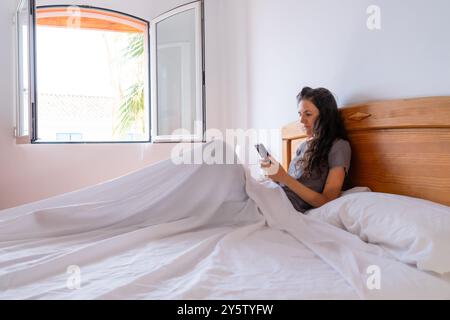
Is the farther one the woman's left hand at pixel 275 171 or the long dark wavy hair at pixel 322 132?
the long dark wavy hair at pixel 322 132

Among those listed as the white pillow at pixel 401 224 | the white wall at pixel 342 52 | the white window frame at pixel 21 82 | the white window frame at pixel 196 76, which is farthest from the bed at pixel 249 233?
the white window frame at pixel 196 76

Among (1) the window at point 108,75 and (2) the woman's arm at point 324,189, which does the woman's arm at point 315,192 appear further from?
(1) the window at point 108,75

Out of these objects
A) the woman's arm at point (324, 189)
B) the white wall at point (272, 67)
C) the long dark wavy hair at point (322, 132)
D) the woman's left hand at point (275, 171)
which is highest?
the white wall at point (272, 67)

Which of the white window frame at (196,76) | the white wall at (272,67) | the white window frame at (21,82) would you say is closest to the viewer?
the white wall at (272,67)

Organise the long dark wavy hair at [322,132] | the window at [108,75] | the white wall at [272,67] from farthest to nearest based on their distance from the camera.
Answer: the window at [108,75] < the long dark wavy hair at [322,132] < the white wall at [272,67]

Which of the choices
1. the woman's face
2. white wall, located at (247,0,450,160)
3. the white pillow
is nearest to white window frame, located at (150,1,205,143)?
white wall, located at (247,0,450,160)

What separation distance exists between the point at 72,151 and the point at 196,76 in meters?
1.24

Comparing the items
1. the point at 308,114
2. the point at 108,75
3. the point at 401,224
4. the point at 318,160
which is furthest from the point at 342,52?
the point at 108,75

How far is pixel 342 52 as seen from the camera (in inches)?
62.0

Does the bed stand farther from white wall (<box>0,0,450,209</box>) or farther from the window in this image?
the window

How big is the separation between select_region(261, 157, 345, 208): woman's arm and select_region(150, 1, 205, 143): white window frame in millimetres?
1648

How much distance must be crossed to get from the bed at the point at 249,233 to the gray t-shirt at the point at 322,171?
0.28ft

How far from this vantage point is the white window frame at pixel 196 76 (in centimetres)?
284

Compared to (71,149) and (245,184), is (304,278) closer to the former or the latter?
(245,184)
